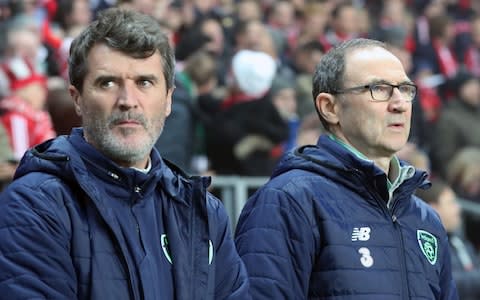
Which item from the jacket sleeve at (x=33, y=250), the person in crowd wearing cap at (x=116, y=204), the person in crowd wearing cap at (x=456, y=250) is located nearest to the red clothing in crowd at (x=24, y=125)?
the person in crowd wearing cap at (x=456, y=250)

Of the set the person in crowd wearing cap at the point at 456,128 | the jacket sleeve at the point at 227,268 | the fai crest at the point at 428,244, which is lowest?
the person in crowd wearing cap at the point at 456,128

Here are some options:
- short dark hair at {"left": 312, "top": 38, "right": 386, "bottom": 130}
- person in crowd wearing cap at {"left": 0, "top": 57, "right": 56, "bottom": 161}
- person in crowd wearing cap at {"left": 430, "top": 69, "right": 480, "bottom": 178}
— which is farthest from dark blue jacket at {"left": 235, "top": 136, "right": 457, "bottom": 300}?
person in crowd wearing cap at {"left": 430, "top": 69, "right": 480, "bottom": 178}

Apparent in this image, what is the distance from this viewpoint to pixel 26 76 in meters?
8.52

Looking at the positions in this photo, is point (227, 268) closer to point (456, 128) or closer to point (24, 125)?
point (24, 125)

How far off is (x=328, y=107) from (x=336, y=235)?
578mm

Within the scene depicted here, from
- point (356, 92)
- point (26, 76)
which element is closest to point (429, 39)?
point (26, 76)

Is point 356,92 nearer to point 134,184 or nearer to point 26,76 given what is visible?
point 134,184

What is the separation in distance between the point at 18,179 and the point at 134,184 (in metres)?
0.37

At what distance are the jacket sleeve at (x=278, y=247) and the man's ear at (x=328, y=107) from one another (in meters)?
0.41

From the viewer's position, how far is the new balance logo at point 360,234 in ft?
14.5

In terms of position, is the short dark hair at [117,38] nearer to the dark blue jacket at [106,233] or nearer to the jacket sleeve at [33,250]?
the dark blue jacket at [106,233]

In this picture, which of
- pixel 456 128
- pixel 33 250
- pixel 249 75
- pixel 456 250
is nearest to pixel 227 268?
pixel 33 250

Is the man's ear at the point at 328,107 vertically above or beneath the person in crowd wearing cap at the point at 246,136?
above

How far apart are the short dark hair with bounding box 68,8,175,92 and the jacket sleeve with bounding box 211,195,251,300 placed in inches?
23.8
